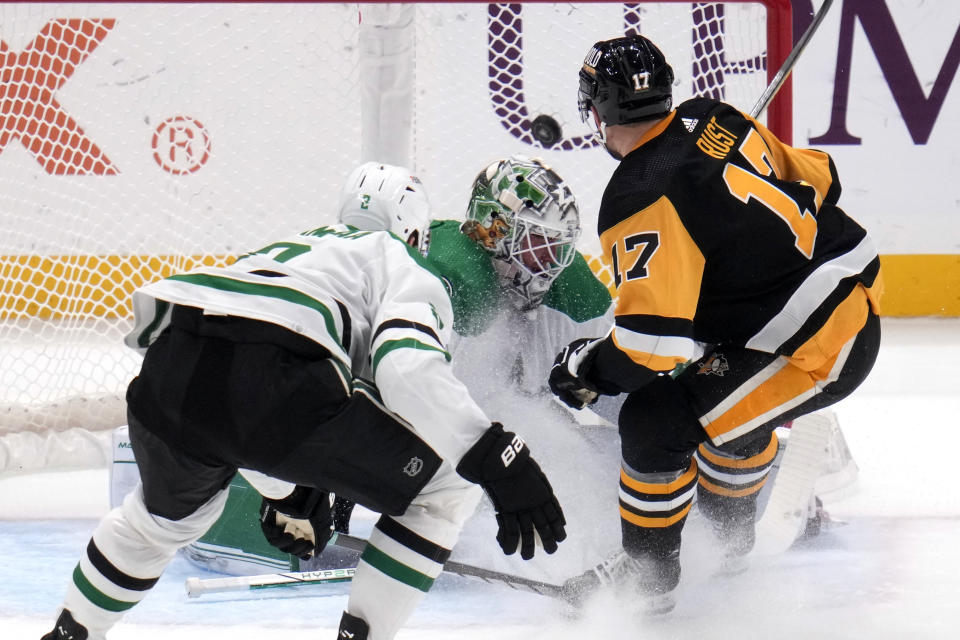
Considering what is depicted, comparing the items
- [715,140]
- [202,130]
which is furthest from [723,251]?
[202,130]

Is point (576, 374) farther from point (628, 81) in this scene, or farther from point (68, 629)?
point (68, 629)

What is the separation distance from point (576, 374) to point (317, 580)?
0.75 meters

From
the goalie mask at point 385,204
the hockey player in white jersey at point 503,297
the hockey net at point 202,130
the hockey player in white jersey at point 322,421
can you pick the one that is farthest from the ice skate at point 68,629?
the hockey net at point 202,130

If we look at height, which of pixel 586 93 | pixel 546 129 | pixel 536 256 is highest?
pixel 586 93

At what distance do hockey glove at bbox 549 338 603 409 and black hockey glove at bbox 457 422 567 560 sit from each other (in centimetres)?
51

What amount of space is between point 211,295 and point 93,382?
229cm

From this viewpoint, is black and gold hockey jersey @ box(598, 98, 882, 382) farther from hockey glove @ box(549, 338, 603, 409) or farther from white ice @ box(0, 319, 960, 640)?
white ice @ box(0, 319, 960, 640)

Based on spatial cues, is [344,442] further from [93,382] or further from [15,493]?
[93,382]

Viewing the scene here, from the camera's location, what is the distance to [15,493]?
3248 mm

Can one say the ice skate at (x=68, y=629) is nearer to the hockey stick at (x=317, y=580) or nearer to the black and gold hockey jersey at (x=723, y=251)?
the hockey stick at (x=317, y=580)

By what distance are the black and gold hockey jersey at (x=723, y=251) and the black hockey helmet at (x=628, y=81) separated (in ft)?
0.15

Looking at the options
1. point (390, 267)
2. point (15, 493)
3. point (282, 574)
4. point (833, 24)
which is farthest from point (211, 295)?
point (833, 24)

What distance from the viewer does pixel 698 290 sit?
2055mm

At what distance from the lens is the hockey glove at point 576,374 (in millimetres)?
2199
